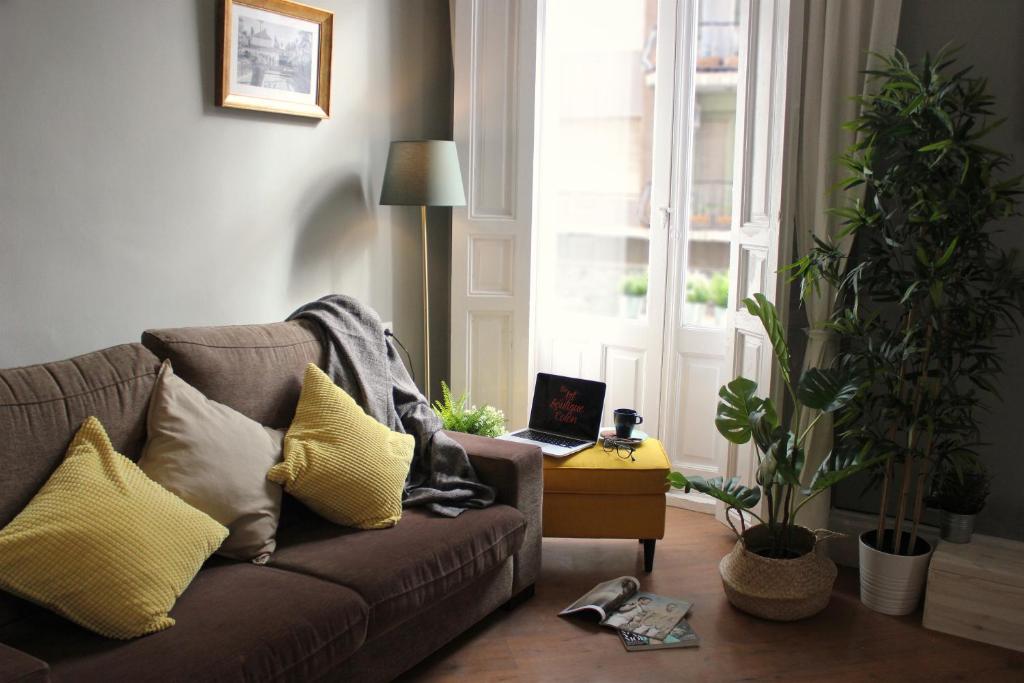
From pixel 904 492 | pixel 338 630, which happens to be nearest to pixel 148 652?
pixel 338 630

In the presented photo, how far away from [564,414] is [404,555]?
4.06 feet

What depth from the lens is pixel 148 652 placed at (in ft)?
6.48

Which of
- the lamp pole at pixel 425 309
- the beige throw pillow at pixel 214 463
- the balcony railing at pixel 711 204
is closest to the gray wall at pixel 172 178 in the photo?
the lamp pole at pixel 425 309

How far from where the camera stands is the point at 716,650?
9.70ft

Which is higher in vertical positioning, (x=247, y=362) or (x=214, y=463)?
(x=247, y=362)

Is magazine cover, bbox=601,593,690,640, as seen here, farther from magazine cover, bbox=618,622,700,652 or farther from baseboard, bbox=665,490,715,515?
baseboard, bbox=665,490,715,515

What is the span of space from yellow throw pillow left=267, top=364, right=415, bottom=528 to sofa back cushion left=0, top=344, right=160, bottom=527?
0.40m

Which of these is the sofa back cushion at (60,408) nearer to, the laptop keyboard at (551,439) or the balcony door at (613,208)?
the laptop keyboard at (551,439)

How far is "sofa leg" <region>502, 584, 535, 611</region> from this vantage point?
318 centimetres

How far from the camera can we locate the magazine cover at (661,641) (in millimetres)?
2945

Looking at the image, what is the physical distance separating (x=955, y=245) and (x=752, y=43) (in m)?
1.25

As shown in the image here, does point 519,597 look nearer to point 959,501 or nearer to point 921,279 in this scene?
point 959,501

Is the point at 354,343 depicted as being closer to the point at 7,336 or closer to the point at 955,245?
the point at 7,336

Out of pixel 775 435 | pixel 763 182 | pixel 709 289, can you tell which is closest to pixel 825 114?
pixel 763 182
